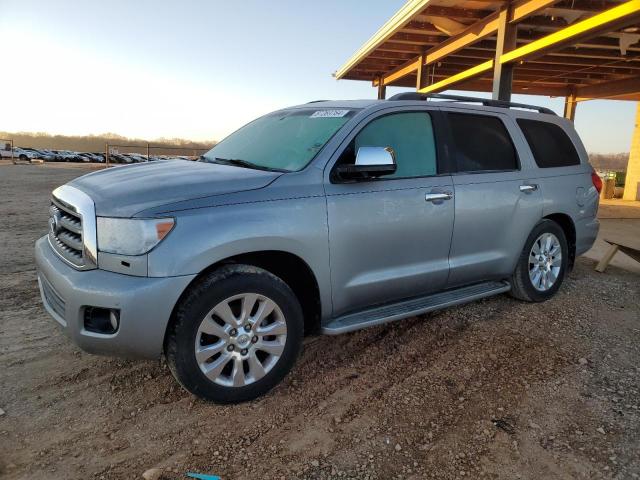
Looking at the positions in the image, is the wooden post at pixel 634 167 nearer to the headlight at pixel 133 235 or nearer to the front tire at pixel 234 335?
the front tire at pixel 234 335

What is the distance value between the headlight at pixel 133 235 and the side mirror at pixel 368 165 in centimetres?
119

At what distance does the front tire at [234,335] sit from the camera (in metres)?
2.64

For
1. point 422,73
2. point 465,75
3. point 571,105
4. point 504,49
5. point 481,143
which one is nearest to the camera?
point 481,143

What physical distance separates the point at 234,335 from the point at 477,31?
31.3 ft

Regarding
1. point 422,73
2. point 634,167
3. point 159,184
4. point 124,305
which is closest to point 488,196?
point 159,184

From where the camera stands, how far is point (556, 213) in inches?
185

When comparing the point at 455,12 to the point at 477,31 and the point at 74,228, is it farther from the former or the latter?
the point at 74,228

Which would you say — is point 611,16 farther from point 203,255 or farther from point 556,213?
point 203,255

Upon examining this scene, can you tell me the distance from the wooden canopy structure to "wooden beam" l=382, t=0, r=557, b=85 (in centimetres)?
2

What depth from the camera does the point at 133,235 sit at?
2549 mm

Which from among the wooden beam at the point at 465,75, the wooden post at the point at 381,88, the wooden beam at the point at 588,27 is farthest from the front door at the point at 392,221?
the wooden post at the point at 381,88

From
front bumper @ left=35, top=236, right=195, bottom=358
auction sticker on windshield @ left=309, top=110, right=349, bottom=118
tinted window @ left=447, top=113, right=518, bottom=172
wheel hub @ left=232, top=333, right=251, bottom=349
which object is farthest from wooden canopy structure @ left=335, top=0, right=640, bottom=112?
front bumper @ left=35, top=236, right=195, bottom=358

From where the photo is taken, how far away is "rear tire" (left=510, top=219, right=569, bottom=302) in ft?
14.8

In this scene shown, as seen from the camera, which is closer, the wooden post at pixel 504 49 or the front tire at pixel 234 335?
the front tire at pixel 234 335
